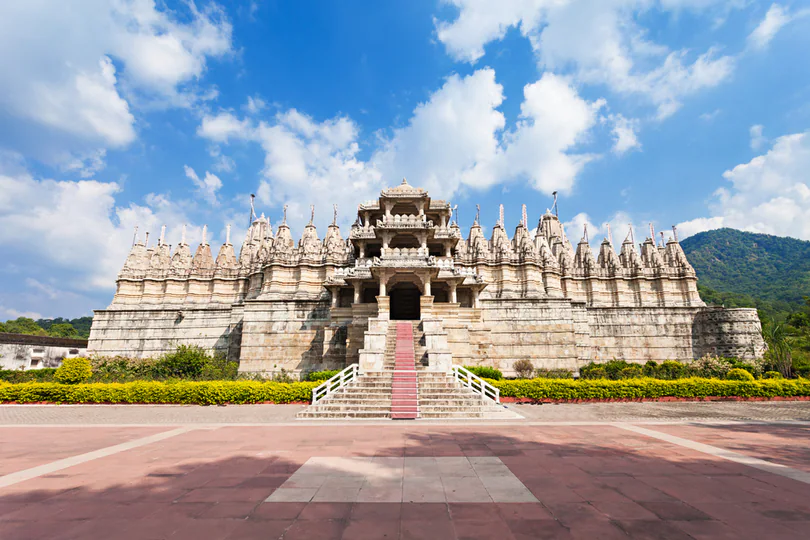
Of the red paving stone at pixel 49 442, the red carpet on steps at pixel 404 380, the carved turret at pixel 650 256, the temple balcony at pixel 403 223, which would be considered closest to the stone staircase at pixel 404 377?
the red carpet on steps at pixel 404 380

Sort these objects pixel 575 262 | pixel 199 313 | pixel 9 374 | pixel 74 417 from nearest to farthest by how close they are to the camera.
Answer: pixel 74 417 → pixel 9 374 → pixel 199 313 → pixel 575 262

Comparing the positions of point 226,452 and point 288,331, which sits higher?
point 288,331

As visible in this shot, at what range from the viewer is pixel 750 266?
4998 inches

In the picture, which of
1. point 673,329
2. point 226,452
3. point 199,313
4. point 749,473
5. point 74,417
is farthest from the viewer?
point 199,313

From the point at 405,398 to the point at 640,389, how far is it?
11.9 metres

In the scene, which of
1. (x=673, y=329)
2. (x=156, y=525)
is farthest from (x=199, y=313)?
(x=673, y=329)

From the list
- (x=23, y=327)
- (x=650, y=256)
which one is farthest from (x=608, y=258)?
(x=23, y=327)

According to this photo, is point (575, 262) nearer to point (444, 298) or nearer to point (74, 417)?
point (444, 298)

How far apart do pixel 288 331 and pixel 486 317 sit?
588 inches

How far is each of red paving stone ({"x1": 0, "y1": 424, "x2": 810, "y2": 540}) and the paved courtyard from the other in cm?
3

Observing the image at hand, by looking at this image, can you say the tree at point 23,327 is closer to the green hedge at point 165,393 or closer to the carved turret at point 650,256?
the green hedge at point 165,393

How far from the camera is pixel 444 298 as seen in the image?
2877cm

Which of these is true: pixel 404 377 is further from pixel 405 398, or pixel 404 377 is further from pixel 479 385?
pixel 479 385

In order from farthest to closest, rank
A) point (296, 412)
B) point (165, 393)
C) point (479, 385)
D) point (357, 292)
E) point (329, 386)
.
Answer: point (357, 292) < point (165, 393) < point (479, 385) < point (329, 386) < point (296, 412)
